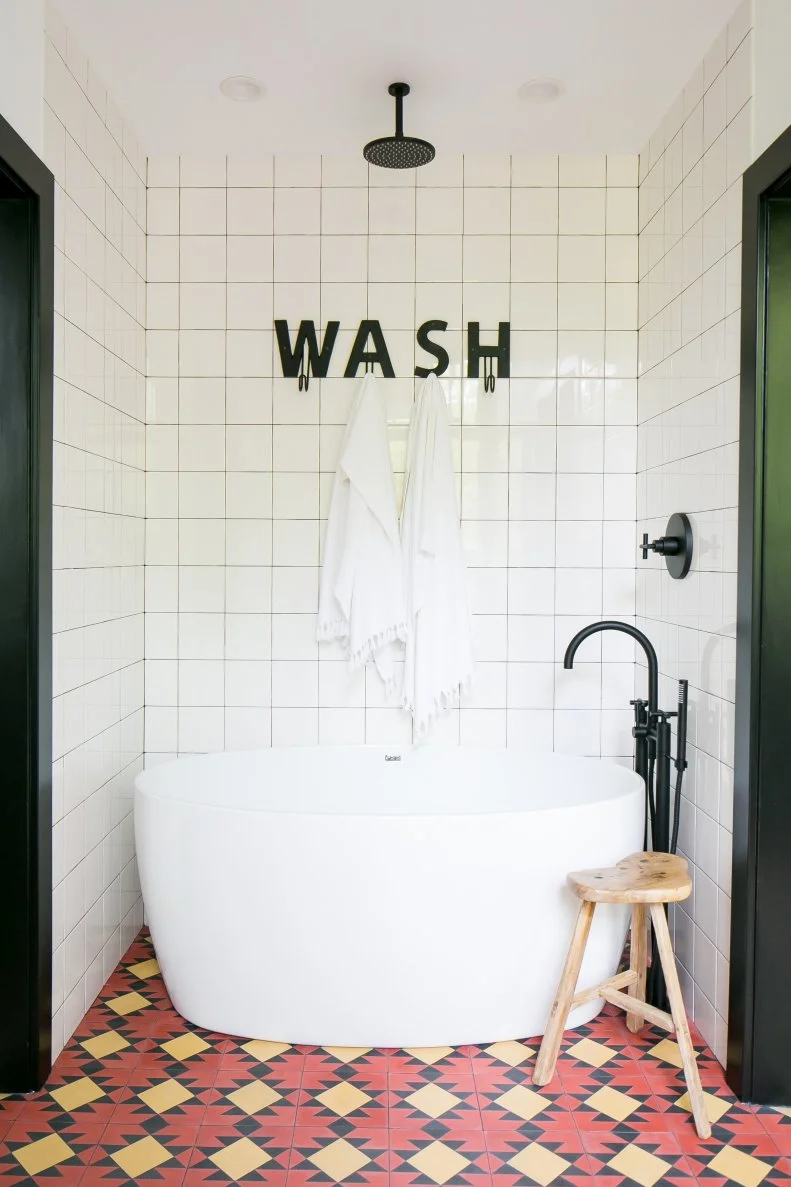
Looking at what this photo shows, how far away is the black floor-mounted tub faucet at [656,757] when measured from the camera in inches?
101

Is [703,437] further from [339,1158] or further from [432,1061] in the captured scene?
[339,1158]

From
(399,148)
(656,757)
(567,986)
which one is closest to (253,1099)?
(567,986)

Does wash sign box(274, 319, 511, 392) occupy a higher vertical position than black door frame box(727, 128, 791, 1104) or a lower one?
higher

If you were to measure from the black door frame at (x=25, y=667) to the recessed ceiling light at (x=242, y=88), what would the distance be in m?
0.75

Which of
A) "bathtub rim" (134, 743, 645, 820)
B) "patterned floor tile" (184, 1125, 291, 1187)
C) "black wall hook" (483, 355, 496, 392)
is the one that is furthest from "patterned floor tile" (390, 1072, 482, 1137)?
"black wall hook" (483, 355, 496, 392)

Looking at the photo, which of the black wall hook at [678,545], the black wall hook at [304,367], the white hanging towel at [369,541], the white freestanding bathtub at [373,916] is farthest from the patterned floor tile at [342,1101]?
the black wall hook at [304,367]

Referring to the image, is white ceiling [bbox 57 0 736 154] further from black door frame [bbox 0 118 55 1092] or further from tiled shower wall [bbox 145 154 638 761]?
black door frame [bbox 0 118 55 1092]

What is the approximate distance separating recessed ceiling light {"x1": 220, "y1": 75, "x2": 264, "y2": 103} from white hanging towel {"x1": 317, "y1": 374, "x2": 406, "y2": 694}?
2.98 feet

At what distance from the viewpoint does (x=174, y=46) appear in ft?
8.34

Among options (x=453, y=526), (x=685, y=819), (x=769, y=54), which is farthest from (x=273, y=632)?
(x=769, y=54)

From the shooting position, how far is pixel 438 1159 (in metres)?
1.98

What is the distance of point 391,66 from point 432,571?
1495mm

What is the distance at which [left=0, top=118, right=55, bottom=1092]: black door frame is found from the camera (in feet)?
7.25

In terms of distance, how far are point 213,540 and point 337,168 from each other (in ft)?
4.46
